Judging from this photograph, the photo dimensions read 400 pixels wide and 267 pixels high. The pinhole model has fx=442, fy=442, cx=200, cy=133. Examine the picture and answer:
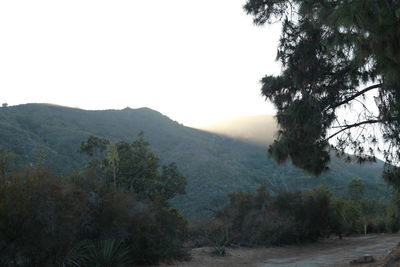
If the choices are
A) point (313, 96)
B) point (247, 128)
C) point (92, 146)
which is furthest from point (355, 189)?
point (247, 128)

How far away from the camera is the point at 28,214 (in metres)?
11.1

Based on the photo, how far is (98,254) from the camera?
13844 millimetres

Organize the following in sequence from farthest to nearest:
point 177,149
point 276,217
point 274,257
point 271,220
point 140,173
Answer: point 177,149 < point 140,173 < point 276,217 < point 271,220 < point 274,257

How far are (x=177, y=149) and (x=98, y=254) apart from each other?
63543 millimetres

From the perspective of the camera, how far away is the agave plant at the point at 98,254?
13.5 m

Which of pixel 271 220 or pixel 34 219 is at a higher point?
pixel 34 219

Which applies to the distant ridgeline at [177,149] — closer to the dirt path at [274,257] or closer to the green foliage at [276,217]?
the green foliage at [276,217]

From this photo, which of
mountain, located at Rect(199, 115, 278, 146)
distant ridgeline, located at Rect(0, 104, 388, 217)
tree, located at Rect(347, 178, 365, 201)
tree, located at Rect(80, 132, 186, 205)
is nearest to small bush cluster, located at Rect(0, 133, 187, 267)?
tree, located at Rect(80, 132, 186, 205)

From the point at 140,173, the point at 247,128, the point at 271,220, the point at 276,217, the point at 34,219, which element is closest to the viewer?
the point at 34,219

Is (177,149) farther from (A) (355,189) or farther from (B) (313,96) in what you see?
(B) (313,96)

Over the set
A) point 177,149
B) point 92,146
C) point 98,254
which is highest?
point 177,149

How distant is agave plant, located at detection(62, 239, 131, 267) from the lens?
13.5 m

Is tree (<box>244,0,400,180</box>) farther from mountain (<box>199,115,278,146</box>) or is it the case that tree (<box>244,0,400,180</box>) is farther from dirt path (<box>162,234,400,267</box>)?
mountain (<box>199,115,278,146</box>)

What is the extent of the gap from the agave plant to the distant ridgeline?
93.0 ft
